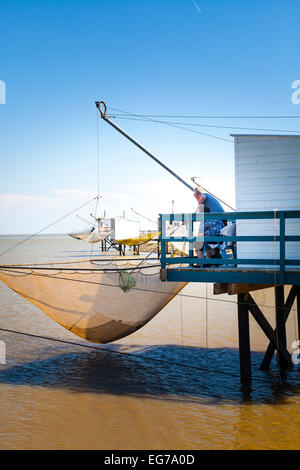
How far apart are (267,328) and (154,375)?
2753mm

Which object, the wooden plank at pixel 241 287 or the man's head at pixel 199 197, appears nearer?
the wooden plank at pixel 241 287

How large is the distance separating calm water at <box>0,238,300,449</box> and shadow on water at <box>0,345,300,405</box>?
0.9 inches

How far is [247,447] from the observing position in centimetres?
770

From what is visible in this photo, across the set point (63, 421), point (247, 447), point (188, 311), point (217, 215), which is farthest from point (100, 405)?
point (188, 311)

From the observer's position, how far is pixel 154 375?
1132 centimetres

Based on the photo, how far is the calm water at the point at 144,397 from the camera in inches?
316

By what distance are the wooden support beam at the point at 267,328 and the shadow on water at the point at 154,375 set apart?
1.29 feet

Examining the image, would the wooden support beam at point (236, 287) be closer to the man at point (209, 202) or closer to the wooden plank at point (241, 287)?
the wooden plank at point (241, 287)

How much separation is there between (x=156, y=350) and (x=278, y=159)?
6.32 meters

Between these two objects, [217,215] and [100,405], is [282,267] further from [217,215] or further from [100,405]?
[100,405]
